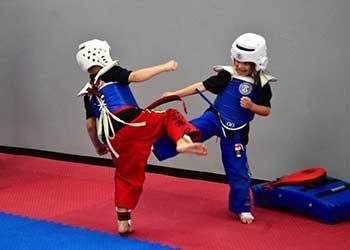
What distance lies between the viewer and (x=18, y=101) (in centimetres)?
578

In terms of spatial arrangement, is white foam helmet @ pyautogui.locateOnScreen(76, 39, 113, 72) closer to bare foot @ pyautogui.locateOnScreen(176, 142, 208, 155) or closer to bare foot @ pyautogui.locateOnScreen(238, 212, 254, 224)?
bare foot @ pyautogui.locateOnScreen(176, 142, 208, 155)

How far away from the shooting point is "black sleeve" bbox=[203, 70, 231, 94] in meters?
3.68

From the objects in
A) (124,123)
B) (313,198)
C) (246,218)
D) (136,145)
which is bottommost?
(246,218)

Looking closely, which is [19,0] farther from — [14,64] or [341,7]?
[341,7]

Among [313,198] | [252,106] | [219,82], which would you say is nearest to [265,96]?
[252,106]

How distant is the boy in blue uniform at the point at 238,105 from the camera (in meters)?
3.58

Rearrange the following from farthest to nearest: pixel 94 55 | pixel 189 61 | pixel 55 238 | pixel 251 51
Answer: pixel 189 61 → pixel 251 51 → pixel 94 55 → pixel 55 238

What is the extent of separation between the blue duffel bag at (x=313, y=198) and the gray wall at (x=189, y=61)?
1.24ft

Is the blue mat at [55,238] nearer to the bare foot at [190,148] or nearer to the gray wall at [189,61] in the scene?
the bare foot at [190,148]

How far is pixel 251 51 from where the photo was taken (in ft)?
11.6

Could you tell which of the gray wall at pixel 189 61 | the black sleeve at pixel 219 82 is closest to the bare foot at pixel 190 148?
the black sleeve at pixel 219 82

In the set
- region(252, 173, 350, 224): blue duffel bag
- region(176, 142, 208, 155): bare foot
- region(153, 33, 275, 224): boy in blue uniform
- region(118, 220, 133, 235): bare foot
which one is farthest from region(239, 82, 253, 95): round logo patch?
region(118, 220, 133, 235): bare foot

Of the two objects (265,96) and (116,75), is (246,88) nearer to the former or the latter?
(265,96)

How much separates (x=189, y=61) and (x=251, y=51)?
1247 mm
